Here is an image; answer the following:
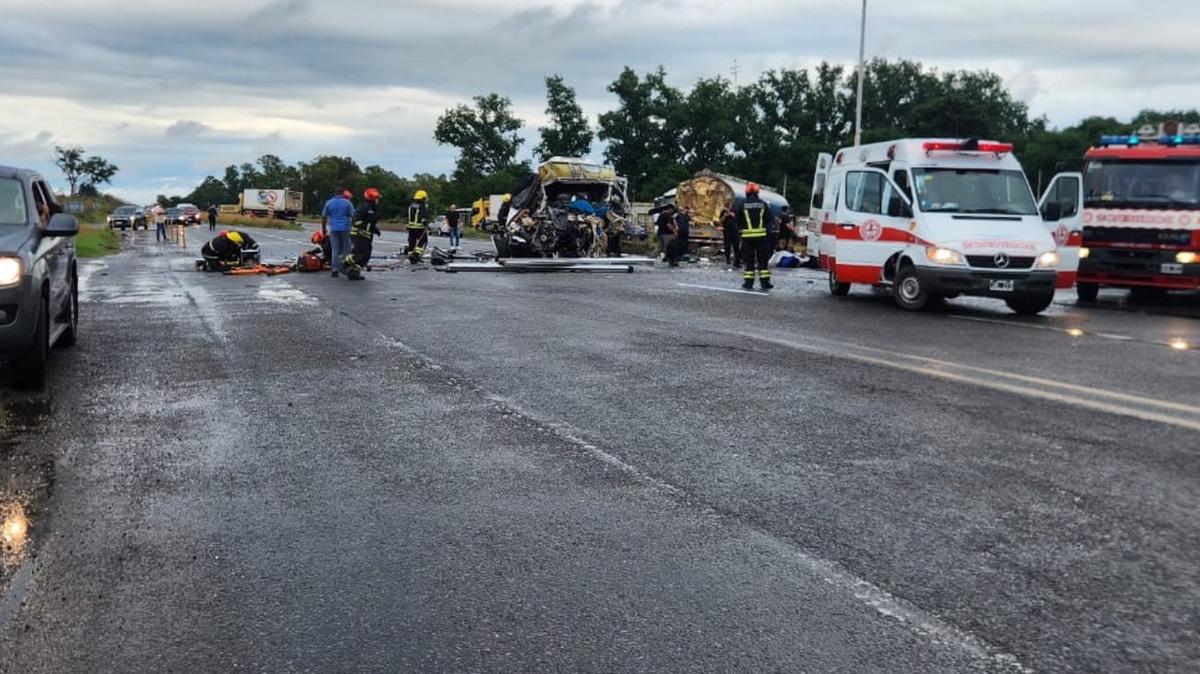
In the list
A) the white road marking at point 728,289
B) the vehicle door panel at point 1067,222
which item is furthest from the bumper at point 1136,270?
the white road marking at point 728,289

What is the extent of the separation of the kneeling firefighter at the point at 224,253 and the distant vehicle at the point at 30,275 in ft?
42.5

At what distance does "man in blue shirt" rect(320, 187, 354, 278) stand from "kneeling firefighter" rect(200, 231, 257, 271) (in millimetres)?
3067

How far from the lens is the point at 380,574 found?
4.05m

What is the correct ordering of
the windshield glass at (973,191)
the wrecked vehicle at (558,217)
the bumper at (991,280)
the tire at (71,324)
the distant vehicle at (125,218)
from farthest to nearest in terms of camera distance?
1. the distant vehicle at (125,218)
2. the wrecked vehicle at (558,217)
3. the windshield glass at (973,191)
4. the bumper at (991,280)
5. the tire at (71,324)

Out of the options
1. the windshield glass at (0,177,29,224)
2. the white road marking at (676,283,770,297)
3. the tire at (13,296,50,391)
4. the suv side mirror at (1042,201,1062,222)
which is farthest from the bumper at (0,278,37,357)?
the suv side mirror at (1042,201,1062,222)

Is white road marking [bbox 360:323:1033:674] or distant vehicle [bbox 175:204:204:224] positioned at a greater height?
distant vehicle [bbox 175:204:204:224]

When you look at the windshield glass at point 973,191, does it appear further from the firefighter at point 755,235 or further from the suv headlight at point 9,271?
the suv headlight at point 9,271

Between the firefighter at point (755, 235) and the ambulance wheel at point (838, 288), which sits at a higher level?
the firefighter at point (755, 235)

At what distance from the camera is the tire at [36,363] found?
25.3 feet

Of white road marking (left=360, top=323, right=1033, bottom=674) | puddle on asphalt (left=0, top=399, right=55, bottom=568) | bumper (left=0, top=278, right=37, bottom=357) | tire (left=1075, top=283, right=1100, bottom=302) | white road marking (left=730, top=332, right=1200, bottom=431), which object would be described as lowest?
puddle on asphalt (left=0, top=399, right=55, bottom=568)

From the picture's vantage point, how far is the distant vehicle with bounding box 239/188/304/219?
276 ft

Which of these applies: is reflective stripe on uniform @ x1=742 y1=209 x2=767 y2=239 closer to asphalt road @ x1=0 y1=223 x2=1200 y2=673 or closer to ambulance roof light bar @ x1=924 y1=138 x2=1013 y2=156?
ambulance roof light bar @ x1=924 y1=138 x2=1013 y2=156

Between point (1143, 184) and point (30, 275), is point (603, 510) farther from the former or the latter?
point (1143, 184)

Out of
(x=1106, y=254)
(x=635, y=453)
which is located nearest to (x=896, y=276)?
(x=1106, y=254)
